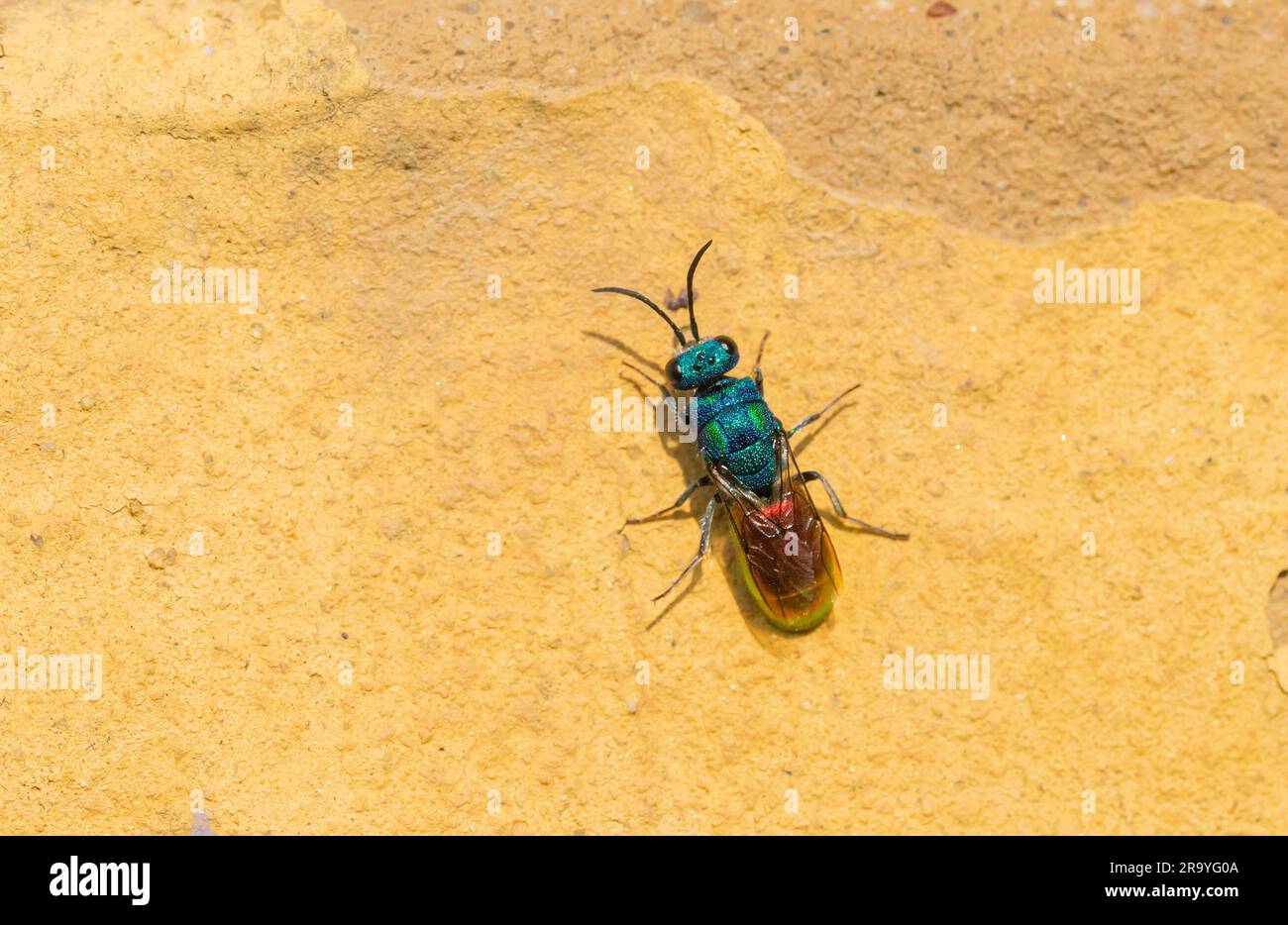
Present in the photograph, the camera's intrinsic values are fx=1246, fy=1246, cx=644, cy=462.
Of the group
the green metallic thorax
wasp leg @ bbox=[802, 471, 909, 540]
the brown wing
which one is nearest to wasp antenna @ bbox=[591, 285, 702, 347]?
the green metallic thorax

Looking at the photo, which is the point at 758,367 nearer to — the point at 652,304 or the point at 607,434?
the point at 652,304

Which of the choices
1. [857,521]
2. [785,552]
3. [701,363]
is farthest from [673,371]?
[857,521]

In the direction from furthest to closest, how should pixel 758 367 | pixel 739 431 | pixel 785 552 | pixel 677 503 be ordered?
pixel 758 367 < pixel 677 503 < pixel 739 431 < pixel 785 552

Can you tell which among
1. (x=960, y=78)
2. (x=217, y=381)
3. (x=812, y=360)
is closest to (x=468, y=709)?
(x=217, y=381)

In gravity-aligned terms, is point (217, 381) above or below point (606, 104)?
below

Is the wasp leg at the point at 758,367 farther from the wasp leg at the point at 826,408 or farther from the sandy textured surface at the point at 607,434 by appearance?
the wasp leg at the point at 826,408

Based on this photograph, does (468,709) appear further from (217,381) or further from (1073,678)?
(1073,678)

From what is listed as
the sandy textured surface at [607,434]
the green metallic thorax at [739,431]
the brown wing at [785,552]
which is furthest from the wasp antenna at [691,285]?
the brown wing at [785,552]
